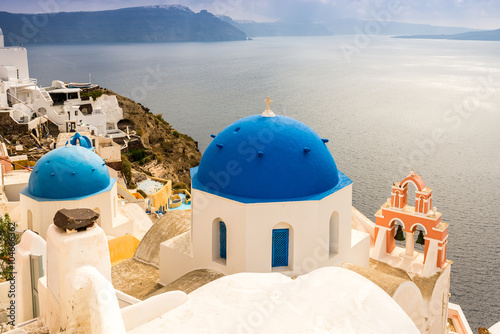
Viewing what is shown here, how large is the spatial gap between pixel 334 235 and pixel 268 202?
2060 millimetres

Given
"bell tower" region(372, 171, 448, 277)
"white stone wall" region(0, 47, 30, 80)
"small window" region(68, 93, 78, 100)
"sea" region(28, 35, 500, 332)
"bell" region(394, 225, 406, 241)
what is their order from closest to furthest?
"bell tower" region(372, 171, 448, 277)
"bell" region(394, 225, 406, 241)
"sea" region(28, 35, 500, 332)
"white stone wall" region(0, 47, 30, 80)
"small window" region(68, 93, 78, 100)

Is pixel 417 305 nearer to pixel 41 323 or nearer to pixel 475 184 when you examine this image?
pixel 41 323

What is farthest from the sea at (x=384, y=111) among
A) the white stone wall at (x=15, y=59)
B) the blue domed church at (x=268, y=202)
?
the white stone wall at (x=15, y=59)

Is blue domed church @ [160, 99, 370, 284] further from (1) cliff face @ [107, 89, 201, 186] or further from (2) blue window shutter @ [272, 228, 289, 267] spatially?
(1) cliff face @ [107, 89, 201, 186]

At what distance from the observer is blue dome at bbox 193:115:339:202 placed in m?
9.90

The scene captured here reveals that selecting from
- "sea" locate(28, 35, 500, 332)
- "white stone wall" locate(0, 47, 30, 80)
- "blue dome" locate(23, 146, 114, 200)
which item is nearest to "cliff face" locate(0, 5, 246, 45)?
"sea" locate(28, 35, 500, 332)

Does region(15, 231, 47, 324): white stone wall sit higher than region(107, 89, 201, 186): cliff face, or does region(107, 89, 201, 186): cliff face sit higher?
region(15, 231, 47, 324): white stone wall

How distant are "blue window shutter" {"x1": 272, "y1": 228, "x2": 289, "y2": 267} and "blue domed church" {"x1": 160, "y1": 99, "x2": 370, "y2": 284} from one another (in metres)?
0.02

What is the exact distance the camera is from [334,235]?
10.8 metres

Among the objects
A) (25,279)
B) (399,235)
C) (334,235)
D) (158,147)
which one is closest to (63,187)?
(25,279)

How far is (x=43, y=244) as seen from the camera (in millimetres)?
8859

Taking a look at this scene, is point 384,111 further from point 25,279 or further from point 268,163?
point 25,279

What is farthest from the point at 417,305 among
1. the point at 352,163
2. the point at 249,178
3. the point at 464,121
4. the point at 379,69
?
the point at 379,69

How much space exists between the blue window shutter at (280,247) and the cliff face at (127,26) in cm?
8455
